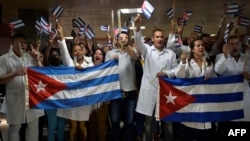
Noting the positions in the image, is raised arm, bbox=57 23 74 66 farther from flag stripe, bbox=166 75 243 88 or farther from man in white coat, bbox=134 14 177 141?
flag stripe, bbox=166 75 243 88

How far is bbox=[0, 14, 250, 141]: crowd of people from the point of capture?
4.02 m

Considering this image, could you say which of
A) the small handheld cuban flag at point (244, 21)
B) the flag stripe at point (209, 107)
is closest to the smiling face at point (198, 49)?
the flag stripe at point (209, 107)

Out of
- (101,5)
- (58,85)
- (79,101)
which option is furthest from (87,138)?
(101,5)

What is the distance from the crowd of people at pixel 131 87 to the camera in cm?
402

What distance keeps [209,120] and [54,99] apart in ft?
6.79

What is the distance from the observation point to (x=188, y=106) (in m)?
4.10

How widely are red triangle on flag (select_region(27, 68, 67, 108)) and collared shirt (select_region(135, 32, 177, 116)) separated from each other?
1.09 metres

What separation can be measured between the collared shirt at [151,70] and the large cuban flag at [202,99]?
10 cm

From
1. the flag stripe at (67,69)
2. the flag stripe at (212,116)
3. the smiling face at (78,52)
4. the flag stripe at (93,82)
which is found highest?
the smiling face at (78,52)

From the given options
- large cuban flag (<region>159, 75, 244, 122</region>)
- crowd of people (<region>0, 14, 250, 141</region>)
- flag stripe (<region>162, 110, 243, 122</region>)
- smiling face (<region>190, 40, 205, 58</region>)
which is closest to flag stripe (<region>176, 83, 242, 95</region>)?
large cuban flag (<region>159, 75, 244, 122</region>)

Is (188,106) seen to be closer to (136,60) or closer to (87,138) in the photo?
(136,60)

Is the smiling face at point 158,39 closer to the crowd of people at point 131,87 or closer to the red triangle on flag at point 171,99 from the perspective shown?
the crowd of people at point 131,87

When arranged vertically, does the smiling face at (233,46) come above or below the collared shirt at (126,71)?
above

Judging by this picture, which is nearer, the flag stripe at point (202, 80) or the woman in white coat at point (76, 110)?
the flag stripe at point (202, 80)
